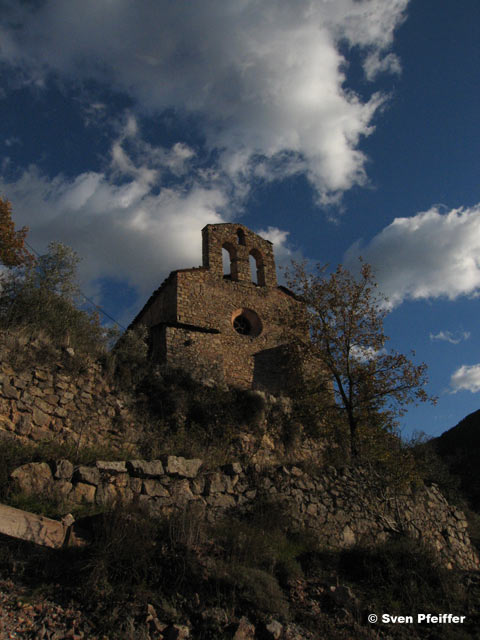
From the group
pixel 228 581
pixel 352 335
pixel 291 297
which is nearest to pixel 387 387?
pixel 352 335

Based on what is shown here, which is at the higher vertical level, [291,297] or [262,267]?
[262,267]

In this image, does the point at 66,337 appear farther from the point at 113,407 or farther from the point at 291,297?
the point at 291,297

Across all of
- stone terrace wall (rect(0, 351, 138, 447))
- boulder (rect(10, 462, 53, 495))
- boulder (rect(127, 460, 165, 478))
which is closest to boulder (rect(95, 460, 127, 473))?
boulder (rect(127, 460, 165, 478))

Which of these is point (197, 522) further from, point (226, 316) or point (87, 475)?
point (226, 316)

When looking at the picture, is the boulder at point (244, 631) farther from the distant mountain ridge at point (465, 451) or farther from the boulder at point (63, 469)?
the distant mountain ridge at point (465, 451)

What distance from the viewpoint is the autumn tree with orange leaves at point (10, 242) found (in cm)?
1520

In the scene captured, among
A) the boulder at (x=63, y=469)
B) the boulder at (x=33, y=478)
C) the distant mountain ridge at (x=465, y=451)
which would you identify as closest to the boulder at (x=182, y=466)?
the boulder at (x=63, y=469)

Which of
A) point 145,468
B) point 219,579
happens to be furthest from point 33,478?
point 219,579

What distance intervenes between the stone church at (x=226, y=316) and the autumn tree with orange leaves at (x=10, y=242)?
17.0 ft

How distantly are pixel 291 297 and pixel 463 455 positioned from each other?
19553 mm

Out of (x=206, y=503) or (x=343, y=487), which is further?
(x=343, y=487)

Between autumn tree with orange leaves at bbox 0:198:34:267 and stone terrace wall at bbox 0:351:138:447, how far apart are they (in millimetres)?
6523

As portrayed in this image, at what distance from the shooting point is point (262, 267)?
20.1 m

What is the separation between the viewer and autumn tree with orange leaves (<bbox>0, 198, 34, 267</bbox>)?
49.9 feet
